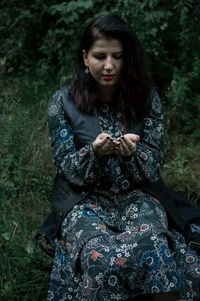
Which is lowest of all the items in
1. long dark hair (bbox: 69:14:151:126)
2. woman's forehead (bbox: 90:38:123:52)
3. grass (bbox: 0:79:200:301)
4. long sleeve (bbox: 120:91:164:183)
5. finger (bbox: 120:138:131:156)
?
grass (bbox: 0:79:200:301)

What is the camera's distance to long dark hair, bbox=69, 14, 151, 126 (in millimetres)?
2574

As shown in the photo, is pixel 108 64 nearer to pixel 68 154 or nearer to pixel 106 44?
pixel 106 44

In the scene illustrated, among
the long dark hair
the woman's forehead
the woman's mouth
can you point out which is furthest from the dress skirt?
the woman's forehead

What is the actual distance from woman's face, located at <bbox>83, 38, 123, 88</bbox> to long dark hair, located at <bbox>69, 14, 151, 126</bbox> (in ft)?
0.16

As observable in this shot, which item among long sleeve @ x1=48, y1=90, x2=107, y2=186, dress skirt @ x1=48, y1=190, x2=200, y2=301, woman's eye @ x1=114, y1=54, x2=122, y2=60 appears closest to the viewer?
dress skirt @ x1=48, y1=190, x2=200, y2=301

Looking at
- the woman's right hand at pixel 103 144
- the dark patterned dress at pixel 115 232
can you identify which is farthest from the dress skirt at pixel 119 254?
the woman's right hand at pixel 103 144

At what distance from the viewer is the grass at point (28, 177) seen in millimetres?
2504

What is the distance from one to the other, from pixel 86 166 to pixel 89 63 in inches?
Result: 21.5

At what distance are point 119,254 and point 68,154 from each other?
64 centimetres

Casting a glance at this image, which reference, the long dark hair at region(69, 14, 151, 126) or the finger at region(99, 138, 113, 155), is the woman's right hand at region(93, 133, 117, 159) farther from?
the long dark hair at region(69, 14, 151, 126)

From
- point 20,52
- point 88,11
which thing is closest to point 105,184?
point 88,11

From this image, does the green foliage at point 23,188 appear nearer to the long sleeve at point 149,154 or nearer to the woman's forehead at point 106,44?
the long sleeve at point 149,154

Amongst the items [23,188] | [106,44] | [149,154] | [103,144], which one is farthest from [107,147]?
[23,188]

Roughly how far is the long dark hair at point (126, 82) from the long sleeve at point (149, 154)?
58mm
